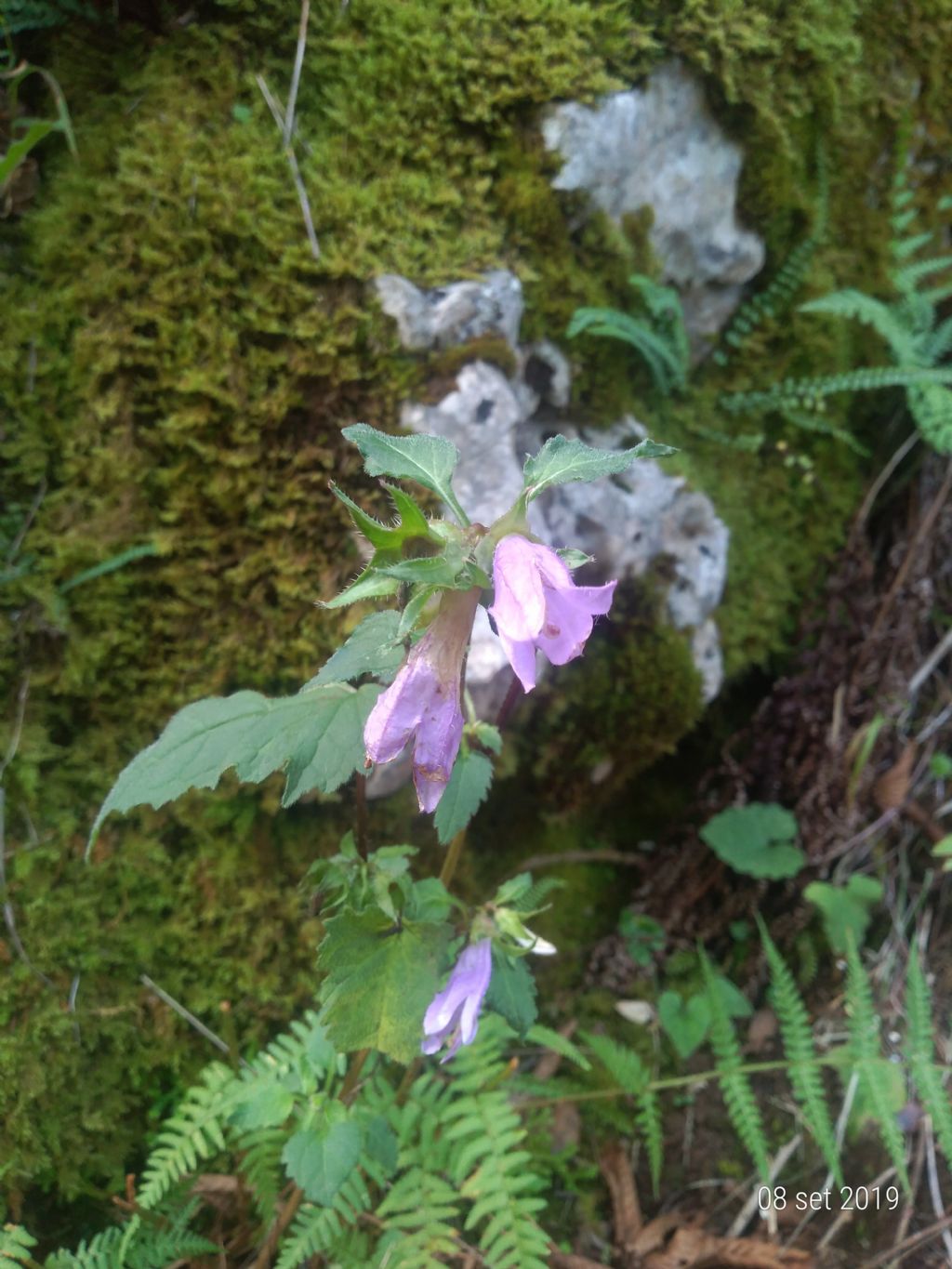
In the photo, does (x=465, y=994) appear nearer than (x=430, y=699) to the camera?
No

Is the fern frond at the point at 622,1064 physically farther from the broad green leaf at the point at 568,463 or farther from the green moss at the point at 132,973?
the broad green leaf at the point at 568,463

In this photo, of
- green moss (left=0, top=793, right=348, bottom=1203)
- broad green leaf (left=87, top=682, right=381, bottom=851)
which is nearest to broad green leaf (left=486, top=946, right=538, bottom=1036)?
broad green leaf (left=87, top=682, right=381, bottom=851)

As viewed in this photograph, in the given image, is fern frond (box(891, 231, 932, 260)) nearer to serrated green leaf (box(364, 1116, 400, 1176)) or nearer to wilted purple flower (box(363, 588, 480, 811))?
wilted purple flower (box(363, 588, 480, 811))

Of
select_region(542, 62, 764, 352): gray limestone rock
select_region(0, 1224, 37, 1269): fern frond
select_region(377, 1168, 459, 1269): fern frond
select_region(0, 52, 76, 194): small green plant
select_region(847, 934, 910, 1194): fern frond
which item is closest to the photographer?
select_region(0, 1224, 37, 1269): fern frond

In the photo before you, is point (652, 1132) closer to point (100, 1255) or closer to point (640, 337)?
point (100, 1255)

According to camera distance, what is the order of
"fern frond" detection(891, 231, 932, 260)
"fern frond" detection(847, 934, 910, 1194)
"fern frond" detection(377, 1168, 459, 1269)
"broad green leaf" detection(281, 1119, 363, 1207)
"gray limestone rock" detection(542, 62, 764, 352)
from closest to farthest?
"broad green leaf" detection(281, 1119, 363, 1207), "fern frond" detection(377, 1168, 459, 1269), "fern frond" detection(847, 934, 910, 1194), "gray limestone rock" detection(542, 62, 764, 352), "fern frond" detection(891, 231, 932, 260)

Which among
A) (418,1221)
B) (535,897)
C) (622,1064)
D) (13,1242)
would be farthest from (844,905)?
(13,1242)

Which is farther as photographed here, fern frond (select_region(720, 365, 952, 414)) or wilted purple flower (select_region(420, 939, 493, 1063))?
fern frond (select_region(720, 365, 952, 414))
